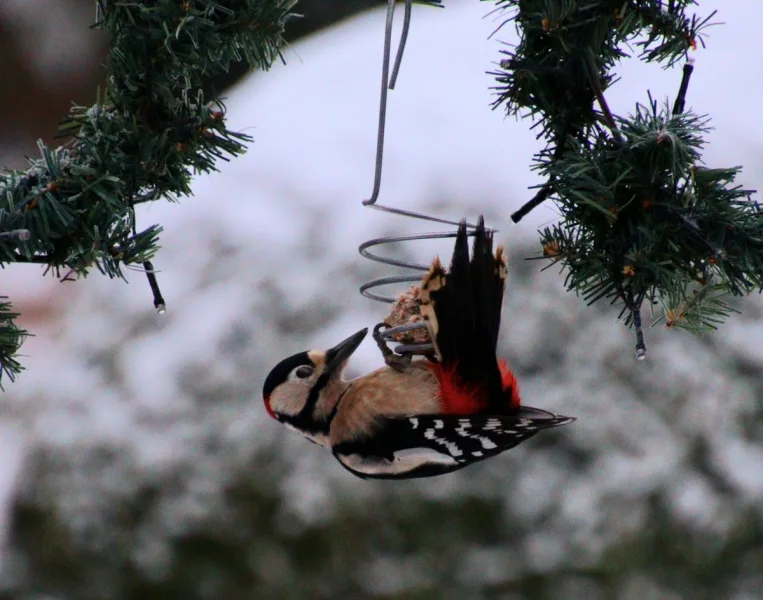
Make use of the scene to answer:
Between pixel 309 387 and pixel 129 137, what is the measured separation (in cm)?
47

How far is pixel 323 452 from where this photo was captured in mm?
2562

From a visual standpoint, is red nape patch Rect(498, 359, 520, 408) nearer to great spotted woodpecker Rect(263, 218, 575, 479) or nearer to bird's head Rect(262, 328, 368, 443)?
great spotted woodpecker Rect(263, 218, 575, 479)

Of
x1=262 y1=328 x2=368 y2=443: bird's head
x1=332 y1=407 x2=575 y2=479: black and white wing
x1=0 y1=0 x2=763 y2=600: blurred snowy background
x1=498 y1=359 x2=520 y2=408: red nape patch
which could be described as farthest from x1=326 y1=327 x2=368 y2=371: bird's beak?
x1=0 y1=0 x2=763 y2=600: blurred snowy background

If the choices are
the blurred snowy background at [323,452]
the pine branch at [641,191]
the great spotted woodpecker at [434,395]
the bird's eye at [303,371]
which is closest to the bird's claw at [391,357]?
the great spotted woodpecker at [434,395]

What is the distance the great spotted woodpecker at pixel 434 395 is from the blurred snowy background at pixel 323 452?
1096mm

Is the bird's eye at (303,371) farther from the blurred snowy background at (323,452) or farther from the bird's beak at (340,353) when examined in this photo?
the blurred snowy background at (323,452)

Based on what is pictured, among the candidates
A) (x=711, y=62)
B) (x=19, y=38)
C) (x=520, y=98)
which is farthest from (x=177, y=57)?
(x=19, y=38)

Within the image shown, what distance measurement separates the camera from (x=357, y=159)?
3.07 meters

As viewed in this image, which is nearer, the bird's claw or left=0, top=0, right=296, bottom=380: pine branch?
left=0, top=0, right=296, bottom=380: pine branch

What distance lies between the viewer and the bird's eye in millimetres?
1375

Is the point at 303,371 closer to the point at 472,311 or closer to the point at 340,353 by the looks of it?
the point at 340,353

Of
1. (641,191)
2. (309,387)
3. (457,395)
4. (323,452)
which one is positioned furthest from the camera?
(323,452)

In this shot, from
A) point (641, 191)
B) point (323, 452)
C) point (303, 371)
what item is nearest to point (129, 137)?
point (303, 371)

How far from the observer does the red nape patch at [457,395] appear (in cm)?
130
